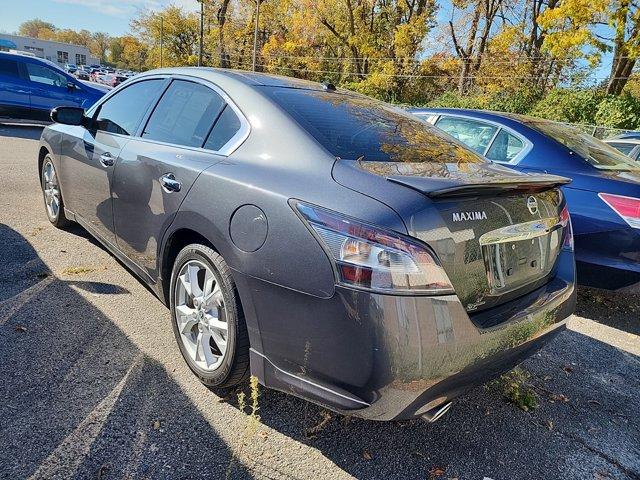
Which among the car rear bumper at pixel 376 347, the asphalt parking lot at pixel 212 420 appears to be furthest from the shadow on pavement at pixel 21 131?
the car rear bumper at pixel 376 347

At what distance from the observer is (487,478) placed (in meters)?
2.12

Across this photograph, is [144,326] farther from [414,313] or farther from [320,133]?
[414,313]

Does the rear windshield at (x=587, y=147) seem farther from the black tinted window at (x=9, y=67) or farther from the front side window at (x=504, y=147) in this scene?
the black tinted window at (x=9, y=67)

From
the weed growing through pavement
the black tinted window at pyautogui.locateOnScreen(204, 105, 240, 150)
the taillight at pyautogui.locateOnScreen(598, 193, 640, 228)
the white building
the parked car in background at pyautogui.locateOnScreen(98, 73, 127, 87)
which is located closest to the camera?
the weed growing through pavement

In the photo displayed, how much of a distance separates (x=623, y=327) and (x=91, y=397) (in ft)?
12.8

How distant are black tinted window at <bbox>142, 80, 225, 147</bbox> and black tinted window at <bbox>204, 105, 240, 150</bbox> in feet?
0.20

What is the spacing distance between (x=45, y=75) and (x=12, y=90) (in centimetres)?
86

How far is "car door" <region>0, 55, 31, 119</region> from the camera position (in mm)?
11406

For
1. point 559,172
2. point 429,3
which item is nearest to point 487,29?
point 429,3

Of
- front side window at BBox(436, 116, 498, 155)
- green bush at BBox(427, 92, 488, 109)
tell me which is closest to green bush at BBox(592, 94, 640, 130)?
green bush at BBox(427, 92, 488, 109)

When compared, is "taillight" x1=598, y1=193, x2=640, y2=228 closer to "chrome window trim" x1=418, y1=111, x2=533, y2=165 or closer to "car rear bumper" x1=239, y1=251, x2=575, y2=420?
"chrome window trim" x1=418, y1=111, x2=533, y2=165

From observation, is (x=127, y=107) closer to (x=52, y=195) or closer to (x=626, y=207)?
(x=52, y=195)

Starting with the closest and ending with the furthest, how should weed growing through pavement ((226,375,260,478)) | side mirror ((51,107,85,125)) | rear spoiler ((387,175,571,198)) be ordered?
rear spoiler ((387,175,571,198)) → weed growing through pavement ((226,375,260,478)) → side mirror ((51,107,85,125))

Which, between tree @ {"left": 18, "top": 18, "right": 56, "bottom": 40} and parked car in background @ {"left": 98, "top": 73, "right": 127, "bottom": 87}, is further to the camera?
tree @ {"left": 18, "top": 18, "right": 56, "bottom": 40}
